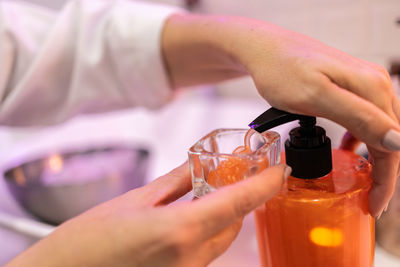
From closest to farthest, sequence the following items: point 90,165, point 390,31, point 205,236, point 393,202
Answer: point 205,236 → point 393,202 → point 390,31 → point 90,165

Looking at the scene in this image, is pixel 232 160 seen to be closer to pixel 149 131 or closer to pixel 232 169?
pixel 232 169

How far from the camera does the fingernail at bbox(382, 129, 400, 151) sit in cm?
20

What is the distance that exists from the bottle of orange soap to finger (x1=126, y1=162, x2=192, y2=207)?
Answer: 2.1 inches

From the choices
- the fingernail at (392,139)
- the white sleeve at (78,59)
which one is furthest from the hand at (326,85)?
the white sleeve at (78,59)

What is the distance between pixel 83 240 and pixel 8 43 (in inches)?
12.9

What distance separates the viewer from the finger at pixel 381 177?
0.79 feet

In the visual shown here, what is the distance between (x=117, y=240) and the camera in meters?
0.20

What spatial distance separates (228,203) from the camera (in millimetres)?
189

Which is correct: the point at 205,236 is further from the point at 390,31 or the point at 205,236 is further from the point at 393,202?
the point at 390,31

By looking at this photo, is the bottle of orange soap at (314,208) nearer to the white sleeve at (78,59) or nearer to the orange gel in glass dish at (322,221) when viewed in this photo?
the orange gel in glass dish at (322,221)

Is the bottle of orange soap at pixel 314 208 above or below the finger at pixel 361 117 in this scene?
below

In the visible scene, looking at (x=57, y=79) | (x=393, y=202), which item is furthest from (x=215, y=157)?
(x=57, y=79)

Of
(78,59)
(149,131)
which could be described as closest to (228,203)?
(78,59)

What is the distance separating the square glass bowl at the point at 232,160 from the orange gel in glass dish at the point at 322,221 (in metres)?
0.03
